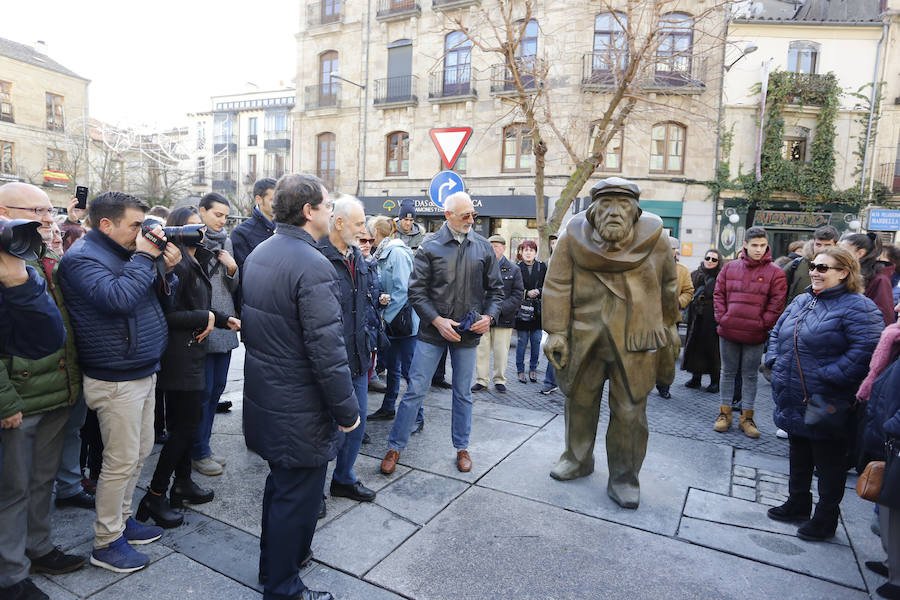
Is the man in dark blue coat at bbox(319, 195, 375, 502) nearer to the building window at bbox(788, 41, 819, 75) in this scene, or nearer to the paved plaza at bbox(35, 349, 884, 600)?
the paved plaza at bbox(35, 349, 884, 600)

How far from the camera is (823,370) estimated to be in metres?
3.45

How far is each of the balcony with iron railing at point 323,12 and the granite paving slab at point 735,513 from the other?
2481 cm

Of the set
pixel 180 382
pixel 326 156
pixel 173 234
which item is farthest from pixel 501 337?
pixel 326 156

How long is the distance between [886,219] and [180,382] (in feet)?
73.7

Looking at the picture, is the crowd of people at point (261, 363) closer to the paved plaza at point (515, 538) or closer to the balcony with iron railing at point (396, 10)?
the paved plaza at point (515, 538)

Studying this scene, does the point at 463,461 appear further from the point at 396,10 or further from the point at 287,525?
the point at 396,10

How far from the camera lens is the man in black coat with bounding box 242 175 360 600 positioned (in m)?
2.41

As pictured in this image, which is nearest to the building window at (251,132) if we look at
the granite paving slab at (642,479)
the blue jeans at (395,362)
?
the blue jeans at (395,362)

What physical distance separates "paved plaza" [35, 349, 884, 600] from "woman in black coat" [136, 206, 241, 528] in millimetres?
219

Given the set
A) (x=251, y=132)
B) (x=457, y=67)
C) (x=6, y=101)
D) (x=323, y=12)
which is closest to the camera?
(x=457, y=67)

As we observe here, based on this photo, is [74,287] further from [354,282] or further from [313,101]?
[313,101]

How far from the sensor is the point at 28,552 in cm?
277

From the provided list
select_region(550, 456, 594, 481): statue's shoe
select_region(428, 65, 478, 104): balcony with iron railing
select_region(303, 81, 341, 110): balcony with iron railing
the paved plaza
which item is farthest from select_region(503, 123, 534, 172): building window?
select_region(550, 456, 594, 481): statue's shoe

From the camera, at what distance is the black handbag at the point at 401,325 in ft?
18.6
